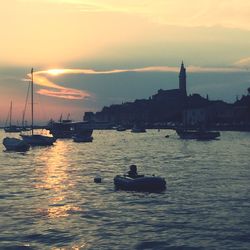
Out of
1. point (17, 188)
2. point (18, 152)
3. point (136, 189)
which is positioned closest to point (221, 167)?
point (136, 189)

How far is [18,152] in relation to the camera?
347 feet

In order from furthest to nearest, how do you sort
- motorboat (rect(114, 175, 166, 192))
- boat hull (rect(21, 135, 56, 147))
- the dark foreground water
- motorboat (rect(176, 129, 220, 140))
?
motorboat (rect(176, 129, 220, 140)) < boat hull (rect(21, 135, 56, 147)) < motorboat (rect(114, 175, 166, 192)) < the dark foreground water

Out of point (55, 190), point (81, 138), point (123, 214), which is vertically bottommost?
point (55, 190)

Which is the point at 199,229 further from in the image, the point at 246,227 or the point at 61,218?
the point at 61,218

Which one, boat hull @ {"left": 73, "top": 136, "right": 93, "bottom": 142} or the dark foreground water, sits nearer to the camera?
the dark foreground water

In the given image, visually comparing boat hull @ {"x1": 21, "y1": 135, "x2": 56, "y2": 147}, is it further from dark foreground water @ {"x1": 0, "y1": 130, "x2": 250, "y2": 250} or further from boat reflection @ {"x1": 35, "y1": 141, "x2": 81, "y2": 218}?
dark foreground water @ {"x1": 0, "y1": 130, "x2": 250, "y2": 250}

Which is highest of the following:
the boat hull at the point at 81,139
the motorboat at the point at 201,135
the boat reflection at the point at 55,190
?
the motorboat at the point at 201,135

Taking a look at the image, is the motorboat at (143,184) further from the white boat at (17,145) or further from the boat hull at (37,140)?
the boat hull at (37,140)

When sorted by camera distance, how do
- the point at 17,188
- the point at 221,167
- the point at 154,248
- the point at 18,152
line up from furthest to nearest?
the point at 18,152 < the point at 221,167 < the point at 17,188 < the point at 154,248

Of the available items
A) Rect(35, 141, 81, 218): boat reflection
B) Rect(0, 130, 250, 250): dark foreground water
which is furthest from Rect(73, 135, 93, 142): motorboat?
Rect(0, 130, 250, 250): dark foreground water

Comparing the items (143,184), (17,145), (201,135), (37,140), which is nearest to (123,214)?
(143,184)

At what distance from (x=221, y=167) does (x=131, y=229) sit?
130ft

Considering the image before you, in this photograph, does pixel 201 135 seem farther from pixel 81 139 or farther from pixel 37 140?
pixel 37 140

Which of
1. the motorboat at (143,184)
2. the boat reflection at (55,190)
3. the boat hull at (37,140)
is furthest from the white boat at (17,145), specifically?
the motorboat at (143,184)
